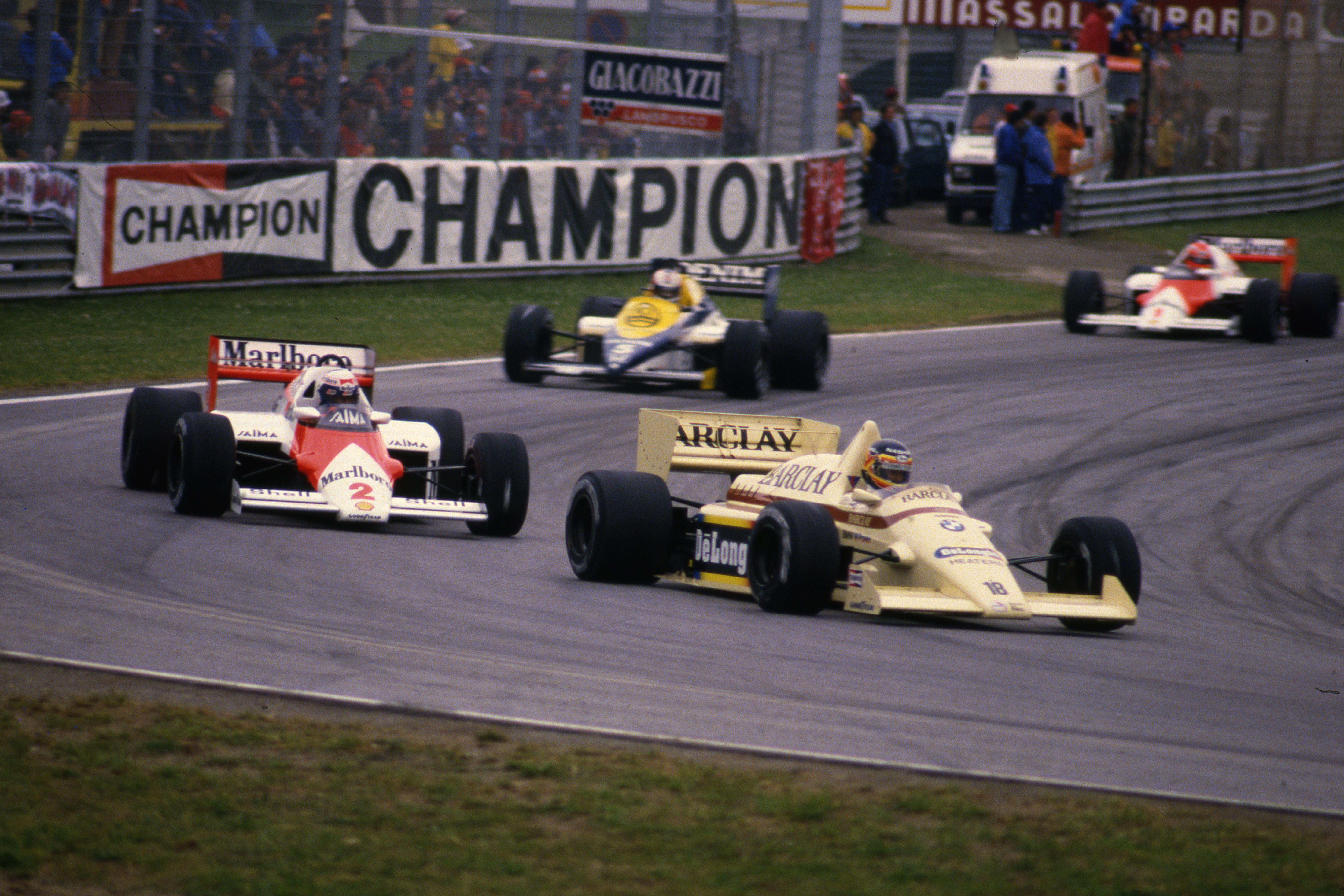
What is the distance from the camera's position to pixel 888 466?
9.53 meters

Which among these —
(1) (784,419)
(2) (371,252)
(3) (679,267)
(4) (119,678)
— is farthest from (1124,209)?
(4) (119,678)

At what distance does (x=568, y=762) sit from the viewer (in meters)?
6.56

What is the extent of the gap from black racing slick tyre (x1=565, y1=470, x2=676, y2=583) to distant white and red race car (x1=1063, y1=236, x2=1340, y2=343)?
13.5 metres

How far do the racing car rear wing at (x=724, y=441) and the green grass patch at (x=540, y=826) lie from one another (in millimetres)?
3887

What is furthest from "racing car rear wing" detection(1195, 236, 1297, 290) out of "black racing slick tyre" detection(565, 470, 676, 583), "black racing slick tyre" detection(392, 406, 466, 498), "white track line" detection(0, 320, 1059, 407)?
"black racing slick tyre" detection(565, 470, 676, 583)

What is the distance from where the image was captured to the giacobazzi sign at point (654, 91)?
2650 cm

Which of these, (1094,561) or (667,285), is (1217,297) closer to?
(667,285)

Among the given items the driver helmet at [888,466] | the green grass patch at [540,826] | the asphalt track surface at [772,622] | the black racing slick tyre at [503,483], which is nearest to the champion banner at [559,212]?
the asphalt track surface at [772,622]

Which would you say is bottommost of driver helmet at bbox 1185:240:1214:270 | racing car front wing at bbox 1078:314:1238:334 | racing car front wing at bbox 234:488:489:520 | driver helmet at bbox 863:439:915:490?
racing car front wing at bbox 234:488:489:520

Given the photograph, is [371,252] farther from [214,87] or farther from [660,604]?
[660,604]

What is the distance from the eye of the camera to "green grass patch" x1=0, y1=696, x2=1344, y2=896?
543cm

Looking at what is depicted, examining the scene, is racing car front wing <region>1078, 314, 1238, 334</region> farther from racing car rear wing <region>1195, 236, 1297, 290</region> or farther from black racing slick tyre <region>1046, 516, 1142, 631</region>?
black racing slick tyre <region>1046, 516, 1142, 631</region>

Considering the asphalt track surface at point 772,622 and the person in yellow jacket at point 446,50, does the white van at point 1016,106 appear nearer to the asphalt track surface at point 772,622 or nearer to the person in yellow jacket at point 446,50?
the person in yellow jacket at point 446,50

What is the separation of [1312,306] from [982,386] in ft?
21.1
